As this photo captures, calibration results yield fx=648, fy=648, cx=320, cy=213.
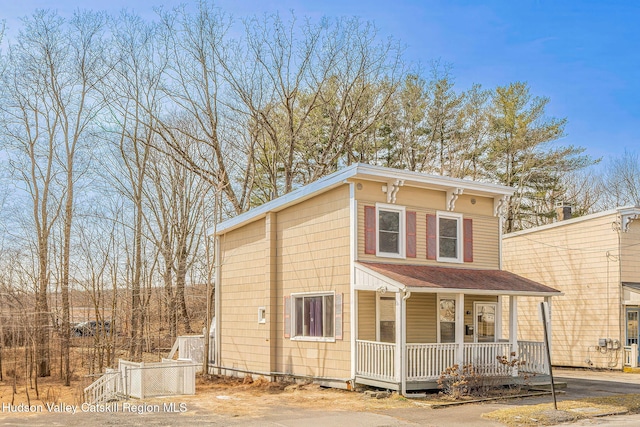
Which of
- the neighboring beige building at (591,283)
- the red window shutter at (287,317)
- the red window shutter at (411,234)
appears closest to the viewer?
the red window shutter at (411,234)

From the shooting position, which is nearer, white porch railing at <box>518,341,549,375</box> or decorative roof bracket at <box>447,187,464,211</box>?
white porch railing at <box>518,341,549,375</box>

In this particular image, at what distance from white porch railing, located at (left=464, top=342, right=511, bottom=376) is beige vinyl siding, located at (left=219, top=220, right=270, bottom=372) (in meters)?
6.39

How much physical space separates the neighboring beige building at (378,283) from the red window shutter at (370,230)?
1.3 inches

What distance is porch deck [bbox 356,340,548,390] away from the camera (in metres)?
15.7

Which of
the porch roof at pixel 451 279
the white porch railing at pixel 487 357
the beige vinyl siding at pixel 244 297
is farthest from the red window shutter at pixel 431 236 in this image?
the beige vinyl siding at pixel 244 297

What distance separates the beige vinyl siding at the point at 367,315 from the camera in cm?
1722

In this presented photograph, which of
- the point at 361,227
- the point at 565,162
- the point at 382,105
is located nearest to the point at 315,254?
the point at 361,227

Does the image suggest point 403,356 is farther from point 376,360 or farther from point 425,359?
point 376,360

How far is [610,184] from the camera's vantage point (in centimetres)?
4634

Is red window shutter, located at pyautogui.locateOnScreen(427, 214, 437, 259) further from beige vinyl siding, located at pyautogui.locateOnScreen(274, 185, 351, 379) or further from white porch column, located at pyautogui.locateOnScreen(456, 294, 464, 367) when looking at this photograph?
beige vinyl siding, located at pyautogui.locateOnScreen(274, 185, 351, 379)

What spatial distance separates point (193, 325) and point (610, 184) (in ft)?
100

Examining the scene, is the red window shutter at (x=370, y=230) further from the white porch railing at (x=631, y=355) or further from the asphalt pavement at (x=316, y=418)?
the white porch railing at (x=631, y=355)

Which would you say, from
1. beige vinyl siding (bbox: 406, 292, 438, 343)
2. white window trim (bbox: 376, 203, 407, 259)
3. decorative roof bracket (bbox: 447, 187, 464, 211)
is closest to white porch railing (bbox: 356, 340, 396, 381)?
beige vinyl siding (bbox: 406, 292, 438, 343)

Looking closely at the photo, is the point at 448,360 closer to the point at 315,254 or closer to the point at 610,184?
the point at 315,254
